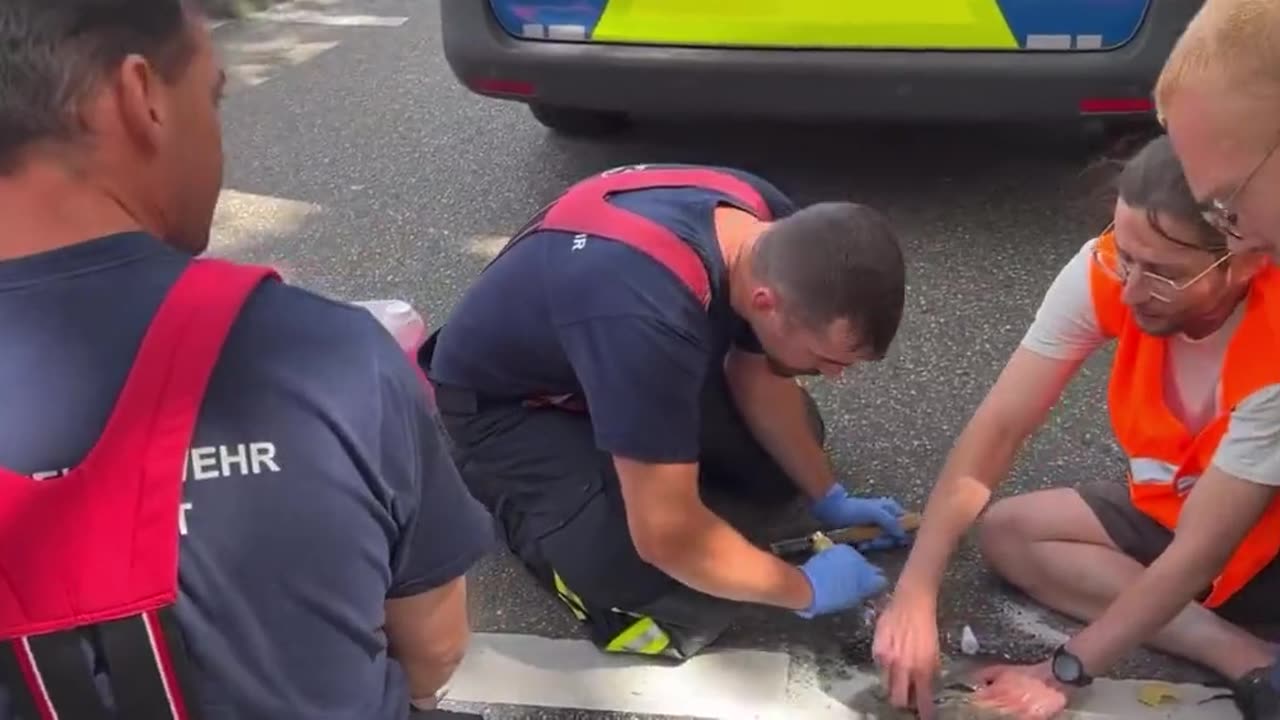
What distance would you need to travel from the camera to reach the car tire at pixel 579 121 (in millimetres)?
4223

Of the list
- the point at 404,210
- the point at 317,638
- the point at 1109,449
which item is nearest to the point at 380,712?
the point at 317,638

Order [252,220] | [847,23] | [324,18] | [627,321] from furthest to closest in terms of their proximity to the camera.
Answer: [324,18] < [252,220] < [847,23] < [627,321]

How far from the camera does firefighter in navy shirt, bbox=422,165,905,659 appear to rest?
1961 mm

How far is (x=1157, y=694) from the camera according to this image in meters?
2.12

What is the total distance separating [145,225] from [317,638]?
0.39 m

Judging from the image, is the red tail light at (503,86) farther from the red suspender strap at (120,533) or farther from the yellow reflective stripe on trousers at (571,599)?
the red suspender strap at (120,533)

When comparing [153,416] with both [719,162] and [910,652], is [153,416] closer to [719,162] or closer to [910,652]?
[910,652]

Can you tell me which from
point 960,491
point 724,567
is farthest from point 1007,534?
point 724,567

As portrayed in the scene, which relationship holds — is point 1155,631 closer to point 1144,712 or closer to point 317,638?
point 1144,712

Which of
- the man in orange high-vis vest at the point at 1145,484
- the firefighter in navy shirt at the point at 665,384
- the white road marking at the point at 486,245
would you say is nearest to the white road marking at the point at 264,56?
the white road marking at the point at 486,245

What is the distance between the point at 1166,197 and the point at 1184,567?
54cm

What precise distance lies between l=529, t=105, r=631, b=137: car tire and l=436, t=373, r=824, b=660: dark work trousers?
1.87 metres

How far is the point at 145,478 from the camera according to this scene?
1.06 m

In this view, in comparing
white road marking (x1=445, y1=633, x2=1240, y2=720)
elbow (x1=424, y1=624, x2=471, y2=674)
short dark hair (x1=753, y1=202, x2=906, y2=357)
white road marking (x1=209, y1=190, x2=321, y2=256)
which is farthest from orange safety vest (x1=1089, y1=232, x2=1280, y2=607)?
white road marking (x1=209, y1=190, x2=321, y2=256)
